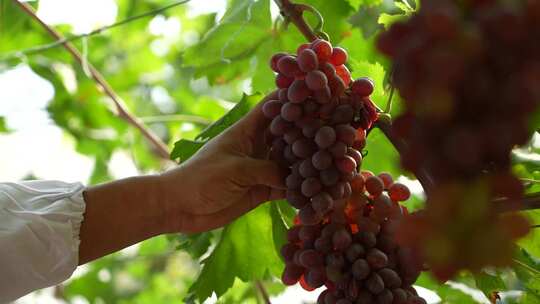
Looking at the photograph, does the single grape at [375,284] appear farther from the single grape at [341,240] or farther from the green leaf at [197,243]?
the green leaf at [197,243]

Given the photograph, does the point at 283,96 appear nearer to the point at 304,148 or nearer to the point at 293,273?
the point at 304,148

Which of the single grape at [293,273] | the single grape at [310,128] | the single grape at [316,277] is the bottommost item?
the single grape at [293,273]

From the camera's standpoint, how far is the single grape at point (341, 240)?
702mm

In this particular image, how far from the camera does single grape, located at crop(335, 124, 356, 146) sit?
719 millimetres

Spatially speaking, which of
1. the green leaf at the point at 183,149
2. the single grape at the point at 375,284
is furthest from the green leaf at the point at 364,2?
the single grape at the point at 375,284

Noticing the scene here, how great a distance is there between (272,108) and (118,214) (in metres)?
0.27

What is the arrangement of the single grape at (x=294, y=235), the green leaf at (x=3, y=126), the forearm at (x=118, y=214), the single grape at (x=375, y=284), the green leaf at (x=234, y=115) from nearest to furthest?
the single grape at (x=375, y=284), the single grape at (x=294, y=235), the forearm at (x=118, y=214), the green leaf at (x=234, y=115), the green leaf at (x=3, y=126)

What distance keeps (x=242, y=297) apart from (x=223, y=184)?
63 centimetres

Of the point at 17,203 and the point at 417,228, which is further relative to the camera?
the point at 17,203

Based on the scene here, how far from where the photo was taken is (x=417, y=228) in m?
0.33

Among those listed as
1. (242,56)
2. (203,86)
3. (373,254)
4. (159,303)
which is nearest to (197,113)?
(242,56)

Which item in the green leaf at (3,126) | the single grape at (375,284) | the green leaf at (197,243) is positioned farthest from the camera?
the green leaf at (3,126)

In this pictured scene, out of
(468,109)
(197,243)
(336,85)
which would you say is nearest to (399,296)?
(336,85)

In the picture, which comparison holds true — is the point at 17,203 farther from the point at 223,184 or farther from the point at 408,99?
the point at 408,99
